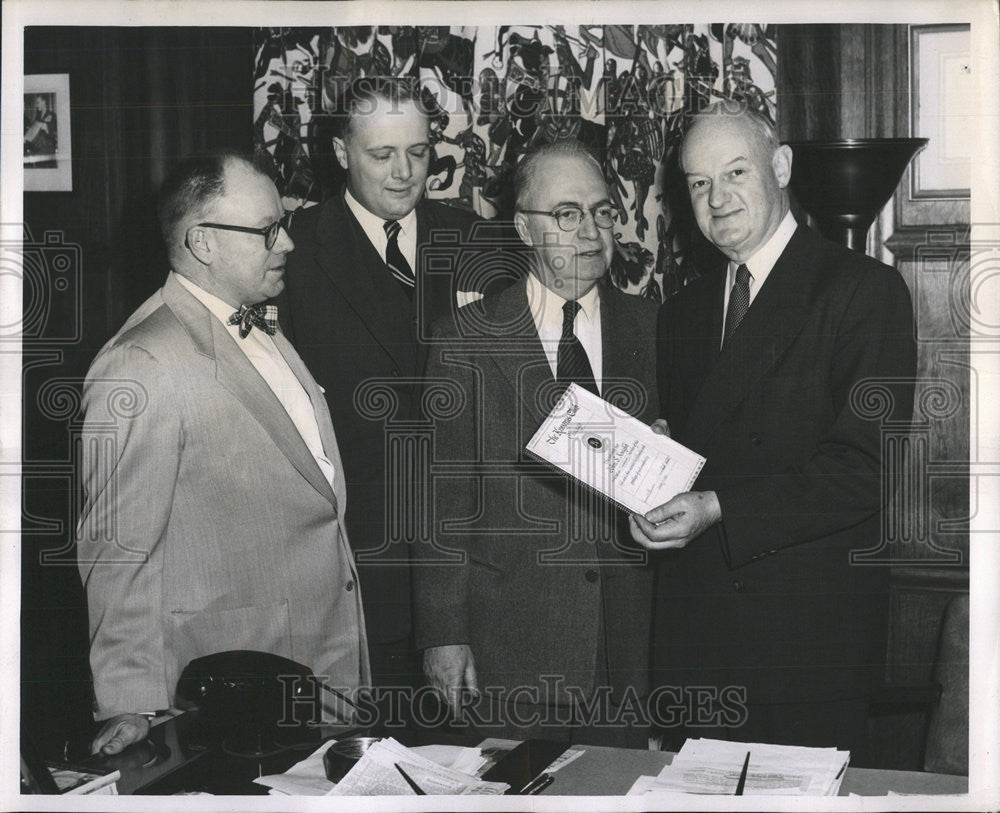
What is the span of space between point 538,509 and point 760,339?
0.61 m

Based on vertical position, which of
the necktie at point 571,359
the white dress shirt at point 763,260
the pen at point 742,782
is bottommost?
the pen at point 742,782

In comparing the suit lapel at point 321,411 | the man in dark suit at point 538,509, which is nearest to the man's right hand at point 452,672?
the man in dark suit at point 538,509

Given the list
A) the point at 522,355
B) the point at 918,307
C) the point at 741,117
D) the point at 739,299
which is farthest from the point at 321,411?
the point at 918,307

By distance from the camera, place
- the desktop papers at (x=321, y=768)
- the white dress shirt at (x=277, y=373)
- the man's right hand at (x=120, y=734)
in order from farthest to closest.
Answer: the white dress shirt at (x=277, y=373)
the man's right hand at (x=120, y=734)
the desktop papers at (x=321, y=768)

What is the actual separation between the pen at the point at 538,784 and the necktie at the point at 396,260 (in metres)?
1.04

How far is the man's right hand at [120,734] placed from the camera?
82.4 inches

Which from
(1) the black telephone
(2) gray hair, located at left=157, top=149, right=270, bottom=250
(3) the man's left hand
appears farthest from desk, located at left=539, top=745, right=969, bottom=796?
(2) gray hair, located at left=157, top=149, right=270, bottom=250

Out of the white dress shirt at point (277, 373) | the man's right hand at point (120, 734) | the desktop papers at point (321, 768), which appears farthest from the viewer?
the white dress shirt at point (277, 373)

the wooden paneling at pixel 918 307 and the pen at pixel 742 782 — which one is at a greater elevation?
the wooden paneling at pixel 918 307

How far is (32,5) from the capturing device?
7.34 ft

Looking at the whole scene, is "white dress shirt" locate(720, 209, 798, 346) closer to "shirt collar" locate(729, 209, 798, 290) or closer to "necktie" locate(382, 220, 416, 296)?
"shirt collar" locate(729, 209, 798, 290)

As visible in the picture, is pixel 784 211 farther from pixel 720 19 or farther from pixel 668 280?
pixel 720 19

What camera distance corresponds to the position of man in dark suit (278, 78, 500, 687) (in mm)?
2205

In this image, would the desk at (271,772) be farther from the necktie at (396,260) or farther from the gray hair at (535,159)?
the gray hair at (535,159)
